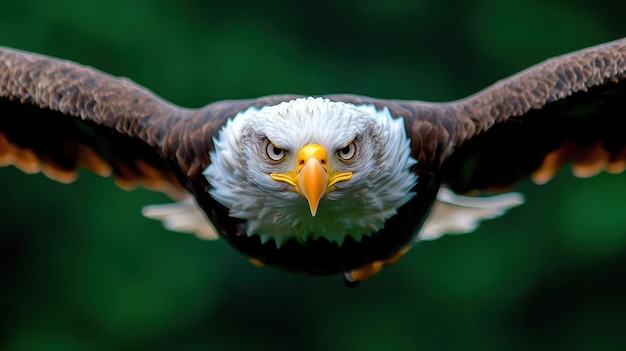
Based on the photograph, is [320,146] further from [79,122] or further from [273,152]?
[79,122]

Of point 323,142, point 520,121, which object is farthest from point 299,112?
point 520,121

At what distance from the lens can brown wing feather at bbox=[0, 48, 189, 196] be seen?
134 inches

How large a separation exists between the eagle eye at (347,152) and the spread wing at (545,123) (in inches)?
18.6

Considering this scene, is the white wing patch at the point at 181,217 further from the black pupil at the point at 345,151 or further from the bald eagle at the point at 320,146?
the black pupil at the point at 345,151

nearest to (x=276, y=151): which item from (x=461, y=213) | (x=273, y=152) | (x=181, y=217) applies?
(x=273, y=152)

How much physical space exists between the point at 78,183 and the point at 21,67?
2.79 m

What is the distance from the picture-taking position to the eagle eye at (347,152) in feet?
9.55

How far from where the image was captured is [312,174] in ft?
9.14

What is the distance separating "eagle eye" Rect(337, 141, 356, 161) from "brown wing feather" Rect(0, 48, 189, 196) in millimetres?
617

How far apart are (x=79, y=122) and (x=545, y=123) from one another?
1.39 metres

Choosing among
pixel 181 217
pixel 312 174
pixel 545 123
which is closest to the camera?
pixel 312 174

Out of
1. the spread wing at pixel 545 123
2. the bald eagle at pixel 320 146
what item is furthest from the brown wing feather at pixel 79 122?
the spread wing at pixel 545 123

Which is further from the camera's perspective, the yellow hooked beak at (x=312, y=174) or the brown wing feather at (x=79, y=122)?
the brown wing feather at (x=79, y=122)

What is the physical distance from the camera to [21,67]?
350cm
